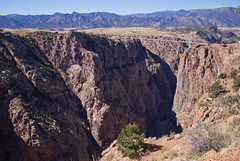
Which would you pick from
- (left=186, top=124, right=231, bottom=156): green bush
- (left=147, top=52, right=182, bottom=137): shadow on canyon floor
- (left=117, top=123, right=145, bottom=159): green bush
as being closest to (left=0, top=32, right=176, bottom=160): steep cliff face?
(left=147, top=52, right=182, bottom=137): shadow on canyon floor

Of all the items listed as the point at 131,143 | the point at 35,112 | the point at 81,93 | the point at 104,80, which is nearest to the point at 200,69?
the point at 104,80

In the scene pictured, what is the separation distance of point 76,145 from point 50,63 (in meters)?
18.5

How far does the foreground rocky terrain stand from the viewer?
23.6 meters

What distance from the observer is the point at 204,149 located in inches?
369

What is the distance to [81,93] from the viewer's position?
35.0m

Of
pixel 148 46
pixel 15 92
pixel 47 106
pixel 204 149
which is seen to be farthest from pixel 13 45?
pixel 148 46

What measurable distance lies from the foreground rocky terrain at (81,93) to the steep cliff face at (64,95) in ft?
0.30

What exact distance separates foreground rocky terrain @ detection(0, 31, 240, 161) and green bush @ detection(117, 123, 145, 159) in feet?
28.3

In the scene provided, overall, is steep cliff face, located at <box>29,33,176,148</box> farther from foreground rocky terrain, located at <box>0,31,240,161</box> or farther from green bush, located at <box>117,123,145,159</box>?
green bush, located at <box>117,123,145,159</box>

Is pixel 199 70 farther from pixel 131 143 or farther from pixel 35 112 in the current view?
pixel 35 112

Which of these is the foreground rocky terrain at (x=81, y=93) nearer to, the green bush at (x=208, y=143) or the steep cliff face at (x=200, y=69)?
the steep cliff face at (x=200, y=69)

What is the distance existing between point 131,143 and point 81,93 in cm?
2282

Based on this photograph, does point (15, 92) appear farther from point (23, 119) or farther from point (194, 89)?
point (194, 89)

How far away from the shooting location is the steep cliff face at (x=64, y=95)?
2325 centimetres
